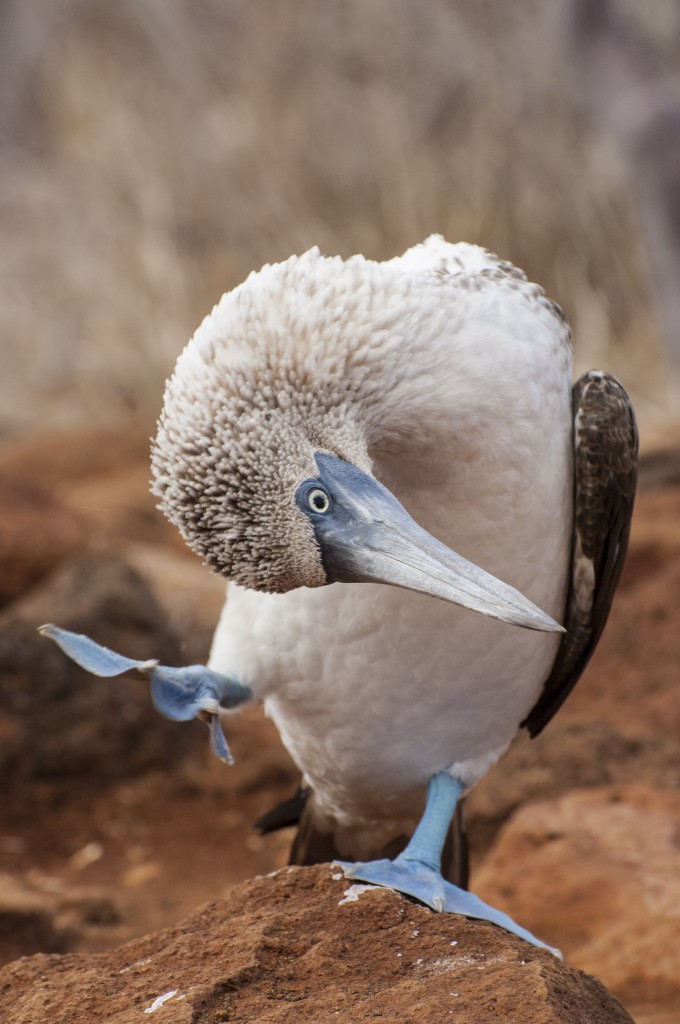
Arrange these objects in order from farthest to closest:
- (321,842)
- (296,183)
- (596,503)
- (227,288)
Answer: (296,183) < (227,288) < (321,842) < (596,503)

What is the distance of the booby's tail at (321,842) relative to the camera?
423cm

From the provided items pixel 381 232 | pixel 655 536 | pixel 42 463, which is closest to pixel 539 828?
pixel 655 536

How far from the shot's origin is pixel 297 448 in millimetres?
2922

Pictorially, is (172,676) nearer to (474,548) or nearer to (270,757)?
(474,548)

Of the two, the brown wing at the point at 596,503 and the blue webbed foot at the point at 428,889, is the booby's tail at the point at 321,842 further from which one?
the blue webbed foot at the point at 428,889

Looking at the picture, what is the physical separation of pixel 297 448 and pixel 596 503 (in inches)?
45.3

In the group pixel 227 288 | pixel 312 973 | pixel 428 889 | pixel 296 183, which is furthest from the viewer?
pixel 296 183

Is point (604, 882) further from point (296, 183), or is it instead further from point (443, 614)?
point (296, 183)

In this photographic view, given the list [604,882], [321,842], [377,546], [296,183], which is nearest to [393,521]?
[377,546]

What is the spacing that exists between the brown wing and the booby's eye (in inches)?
41.5

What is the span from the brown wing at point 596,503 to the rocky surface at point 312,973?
44.3 inches

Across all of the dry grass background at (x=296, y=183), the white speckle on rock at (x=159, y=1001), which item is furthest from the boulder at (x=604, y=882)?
the dry grass background at (x=296, y=183)

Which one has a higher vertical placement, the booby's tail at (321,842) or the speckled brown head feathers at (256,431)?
the speckled brown head feathers at (256,431)

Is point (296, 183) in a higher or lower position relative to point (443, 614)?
higher
